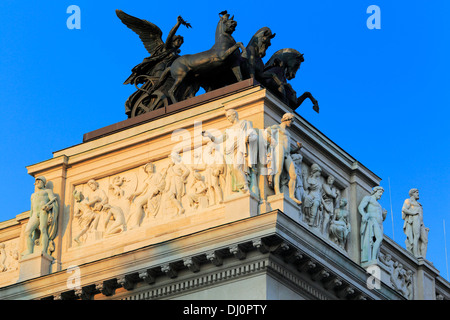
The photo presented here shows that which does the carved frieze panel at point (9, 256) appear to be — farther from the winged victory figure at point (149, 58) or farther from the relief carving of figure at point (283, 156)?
the relief carving of figure at point (283, 156)

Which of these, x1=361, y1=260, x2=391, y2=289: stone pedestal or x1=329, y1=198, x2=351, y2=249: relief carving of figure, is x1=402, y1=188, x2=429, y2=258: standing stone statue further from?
x1=329, y1=198, x2=351, y2=249: relief carving of figure

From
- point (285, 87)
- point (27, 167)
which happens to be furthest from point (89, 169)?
point (285, 87)

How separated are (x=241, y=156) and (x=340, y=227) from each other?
3334 millimetres

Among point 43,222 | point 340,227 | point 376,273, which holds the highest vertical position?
point 43,222

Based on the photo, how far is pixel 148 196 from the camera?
138ft

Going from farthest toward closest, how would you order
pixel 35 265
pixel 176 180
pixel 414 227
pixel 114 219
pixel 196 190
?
pixel 414 227, pixel 35 265, pixel 114 219, pixel 176 180, pixel 196 190

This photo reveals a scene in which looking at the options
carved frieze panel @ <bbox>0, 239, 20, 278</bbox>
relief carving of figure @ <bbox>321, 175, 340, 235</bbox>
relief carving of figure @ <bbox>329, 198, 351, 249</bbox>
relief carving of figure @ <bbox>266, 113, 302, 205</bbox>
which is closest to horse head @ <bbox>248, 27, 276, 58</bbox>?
relief carving of figure @ <bbox>266, 113, 302, 205</bbox>

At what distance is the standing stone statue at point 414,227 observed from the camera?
46.2 meters

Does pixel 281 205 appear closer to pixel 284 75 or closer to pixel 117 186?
pixel 117 186

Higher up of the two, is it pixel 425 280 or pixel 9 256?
pixel 9 256

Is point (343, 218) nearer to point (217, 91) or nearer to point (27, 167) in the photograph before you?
point (217, 91)

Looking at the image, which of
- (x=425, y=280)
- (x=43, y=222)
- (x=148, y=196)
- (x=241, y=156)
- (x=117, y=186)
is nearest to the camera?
(x=241, y=156)

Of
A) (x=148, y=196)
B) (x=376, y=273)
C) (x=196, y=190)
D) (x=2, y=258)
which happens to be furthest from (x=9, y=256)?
(x=376, y=273)
